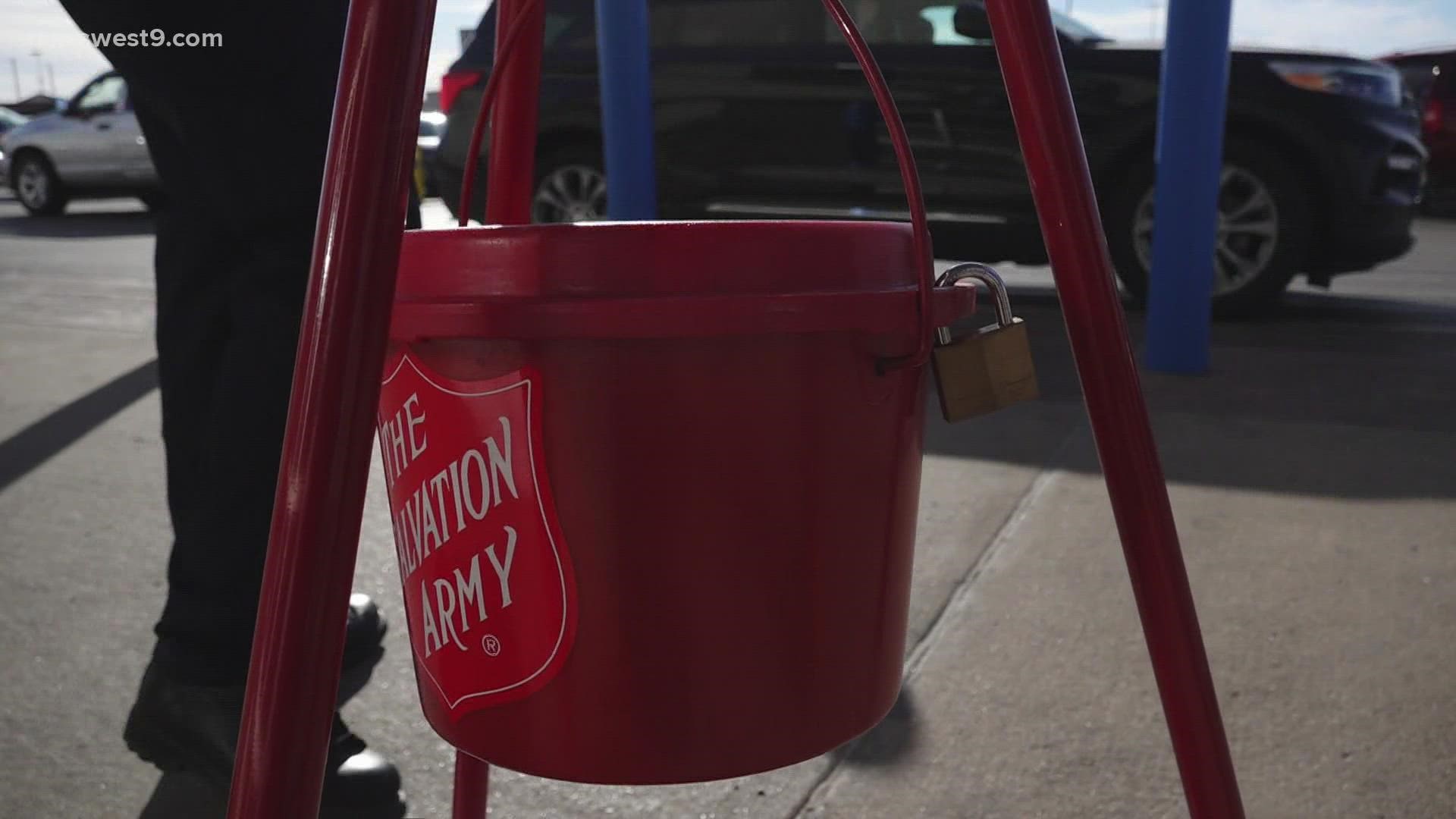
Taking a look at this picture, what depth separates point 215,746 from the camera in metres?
1.33

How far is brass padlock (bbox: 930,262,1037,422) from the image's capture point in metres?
0.81

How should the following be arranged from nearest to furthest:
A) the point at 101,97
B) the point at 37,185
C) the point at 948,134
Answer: the point at 948,134, the point at 101,97, the point at 37,185

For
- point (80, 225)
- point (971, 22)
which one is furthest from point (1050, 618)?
point (80, 225)

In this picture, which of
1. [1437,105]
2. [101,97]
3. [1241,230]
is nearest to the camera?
[1241,230]

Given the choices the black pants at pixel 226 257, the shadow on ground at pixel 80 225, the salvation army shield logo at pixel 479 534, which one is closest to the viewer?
the salvation army shield logo at pixel 479 534

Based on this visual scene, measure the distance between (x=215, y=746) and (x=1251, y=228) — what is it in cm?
403

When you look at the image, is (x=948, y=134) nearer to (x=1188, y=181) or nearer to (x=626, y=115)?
(x=1188, y=181)

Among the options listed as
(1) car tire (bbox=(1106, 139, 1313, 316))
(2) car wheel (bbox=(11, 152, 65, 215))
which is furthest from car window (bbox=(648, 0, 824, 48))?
(2) car wheel (bbox=(11, 152, 65, 215))

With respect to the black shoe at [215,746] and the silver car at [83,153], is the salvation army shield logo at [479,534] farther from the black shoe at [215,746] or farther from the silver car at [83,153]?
the silver car at [83,153]

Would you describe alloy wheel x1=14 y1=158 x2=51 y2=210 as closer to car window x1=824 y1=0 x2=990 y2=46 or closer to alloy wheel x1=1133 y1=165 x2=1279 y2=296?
car window x1=824 y1=0 x2=990 y2=46

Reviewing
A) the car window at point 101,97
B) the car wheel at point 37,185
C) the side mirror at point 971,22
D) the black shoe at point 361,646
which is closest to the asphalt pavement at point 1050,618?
the black shoe at point 361,646

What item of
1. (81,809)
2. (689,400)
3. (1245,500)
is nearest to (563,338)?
(689,400)

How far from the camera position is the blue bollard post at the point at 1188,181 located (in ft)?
10.5

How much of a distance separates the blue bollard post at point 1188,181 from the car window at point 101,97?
10634 millimetres
